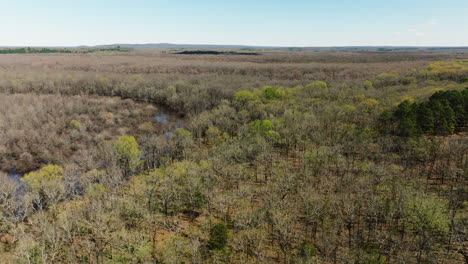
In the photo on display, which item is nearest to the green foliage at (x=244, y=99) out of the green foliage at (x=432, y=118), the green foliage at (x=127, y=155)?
the green foliage at (x=432, y=118)

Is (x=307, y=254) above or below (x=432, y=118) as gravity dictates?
below

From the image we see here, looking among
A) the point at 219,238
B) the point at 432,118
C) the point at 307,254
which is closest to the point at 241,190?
the point at 219,238

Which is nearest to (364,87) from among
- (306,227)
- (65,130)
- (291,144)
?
(291,144)

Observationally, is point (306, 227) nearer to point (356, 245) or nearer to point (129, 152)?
point (356, 245)

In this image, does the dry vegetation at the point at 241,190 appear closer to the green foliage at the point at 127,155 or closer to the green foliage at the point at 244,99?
the green foliage at the point at 127,155

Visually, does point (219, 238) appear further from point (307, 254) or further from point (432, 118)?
point (432, 118)

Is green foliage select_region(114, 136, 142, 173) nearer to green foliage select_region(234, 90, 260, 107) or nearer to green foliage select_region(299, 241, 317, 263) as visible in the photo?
green foliage select_region(299, 241, 317, 263)

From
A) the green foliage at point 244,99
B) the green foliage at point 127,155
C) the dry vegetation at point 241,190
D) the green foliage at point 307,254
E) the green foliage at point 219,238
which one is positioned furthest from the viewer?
the green foliage at point 244,99

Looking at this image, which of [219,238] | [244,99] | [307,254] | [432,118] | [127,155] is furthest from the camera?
[244,99]

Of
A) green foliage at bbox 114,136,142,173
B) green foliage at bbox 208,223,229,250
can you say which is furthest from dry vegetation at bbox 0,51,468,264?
green foliage at bbox 114,136,142,173
